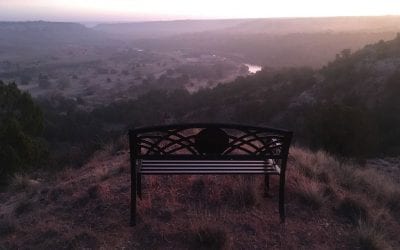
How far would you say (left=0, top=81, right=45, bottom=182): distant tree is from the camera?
11.9m

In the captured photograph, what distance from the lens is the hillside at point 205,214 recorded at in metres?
4.25

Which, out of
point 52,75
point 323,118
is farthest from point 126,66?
point 323,118

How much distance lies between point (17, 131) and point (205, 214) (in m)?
10.5

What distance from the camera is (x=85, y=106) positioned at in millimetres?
56500

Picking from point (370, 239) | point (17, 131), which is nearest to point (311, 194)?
point (370, 239)

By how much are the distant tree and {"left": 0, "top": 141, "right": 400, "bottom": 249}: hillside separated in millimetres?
4908

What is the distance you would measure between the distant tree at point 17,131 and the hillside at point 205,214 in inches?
193

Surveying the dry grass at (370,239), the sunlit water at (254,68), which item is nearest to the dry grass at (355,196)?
the dry grass at (370,239)

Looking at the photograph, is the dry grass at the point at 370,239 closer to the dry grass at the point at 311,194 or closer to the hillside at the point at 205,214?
the hillside at the point at 205,214

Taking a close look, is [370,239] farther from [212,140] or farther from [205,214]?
[212,140]

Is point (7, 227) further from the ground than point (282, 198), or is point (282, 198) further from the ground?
point (282, 198)

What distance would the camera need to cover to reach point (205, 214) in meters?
4.58

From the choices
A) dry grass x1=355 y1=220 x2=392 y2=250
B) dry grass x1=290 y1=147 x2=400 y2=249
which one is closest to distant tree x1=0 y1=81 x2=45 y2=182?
dry grass x1=290 y1=147 x2=400 y2=249

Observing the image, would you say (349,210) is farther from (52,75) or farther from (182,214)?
(52,75)
